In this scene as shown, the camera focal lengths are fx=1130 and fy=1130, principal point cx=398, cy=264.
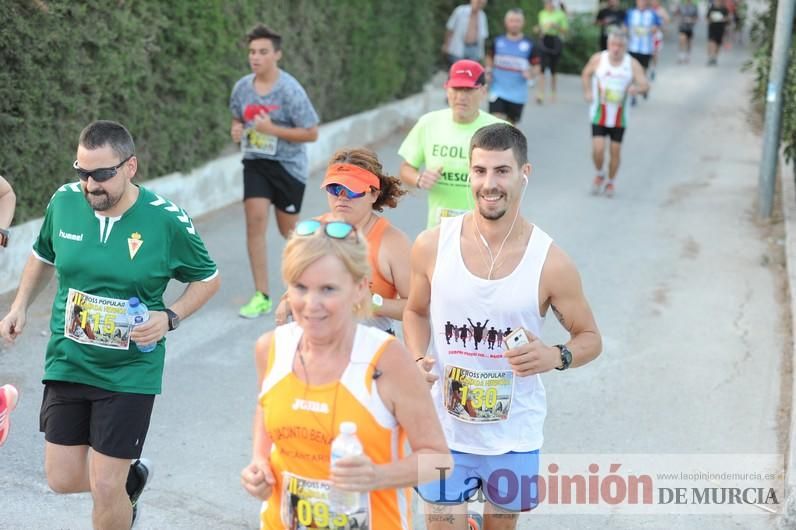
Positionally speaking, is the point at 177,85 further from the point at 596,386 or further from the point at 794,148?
the point at 794,148

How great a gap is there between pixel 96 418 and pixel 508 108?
1088cm

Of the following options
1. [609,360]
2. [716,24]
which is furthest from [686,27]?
[609,360]

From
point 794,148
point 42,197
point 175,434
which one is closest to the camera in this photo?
point 175,434

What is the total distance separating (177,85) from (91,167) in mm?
6786

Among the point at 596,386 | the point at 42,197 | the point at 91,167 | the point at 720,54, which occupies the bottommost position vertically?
the point at 720,54

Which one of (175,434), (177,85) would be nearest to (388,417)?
(175,434)

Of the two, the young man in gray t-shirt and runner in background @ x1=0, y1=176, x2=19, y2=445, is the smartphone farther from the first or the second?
the young man in gray t-shirt

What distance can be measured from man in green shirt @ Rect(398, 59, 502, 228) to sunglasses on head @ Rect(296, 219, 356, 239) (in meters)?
3.59

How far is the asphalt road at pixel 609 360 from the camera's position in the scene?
5.86 metres

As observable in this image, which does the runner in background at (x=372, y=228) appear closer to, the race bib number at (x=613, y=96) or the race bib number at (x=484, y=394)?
the race bib number at (x=484, y=394)

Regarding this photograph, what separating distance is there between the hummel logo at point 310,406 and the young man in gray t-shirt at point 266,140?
5566 millimetres

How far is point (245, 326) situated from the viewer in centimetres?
867

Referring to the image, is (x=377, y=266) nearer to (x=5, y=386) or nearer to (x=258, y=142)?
(x=5, y=386)

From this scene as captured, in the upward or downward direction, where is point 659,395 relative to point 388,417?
downward
